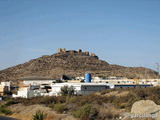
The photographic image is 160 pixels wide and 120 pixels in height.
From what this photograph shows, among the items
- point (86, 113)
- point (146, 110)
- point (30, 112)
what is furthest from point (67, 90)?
point (146, 110)

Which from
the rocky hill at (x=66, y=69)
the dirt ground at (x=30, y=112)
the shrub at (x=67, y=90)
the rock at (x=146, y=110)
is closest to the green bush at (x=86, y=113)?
the dirt ground at (x=30, y=112)

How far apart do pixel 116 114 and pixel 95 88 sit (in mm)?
28682

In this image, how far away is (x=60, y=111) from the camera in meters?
35.9

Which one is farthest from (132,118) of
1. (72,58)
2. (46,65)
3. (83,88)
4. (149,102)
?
(72,58)

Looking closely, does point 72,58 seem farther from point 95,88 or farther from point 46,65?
point 95,88

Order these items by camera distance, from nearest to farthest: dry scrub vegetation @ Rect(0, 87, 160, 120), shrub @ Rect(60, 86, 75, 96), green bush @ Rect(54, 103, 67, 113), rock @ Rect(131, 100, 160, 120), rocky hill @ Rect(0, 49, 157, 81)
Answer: rock @ Rect(131, 100, 160, 120) → dry scrub vegetation @ Rect(0, 87, 160, 120) → green bush @ Rect(54, 103, 67, 113) → shrub @ Rect(60, 86, 75, 96) → rocky hill @ Rect(0, 49, 157, 81)

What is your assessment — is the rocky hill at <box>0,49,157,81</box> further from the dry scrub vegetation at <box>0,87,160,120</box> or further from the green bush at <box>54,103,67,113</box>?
the green bush at <box>54,103,67,113</box>

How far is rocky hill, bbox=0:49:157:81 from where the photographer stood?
398 feet

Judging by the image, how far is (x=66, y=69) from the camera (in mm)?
129500

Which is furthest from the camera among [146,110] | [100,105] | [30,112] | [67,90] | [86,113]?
[67,90]

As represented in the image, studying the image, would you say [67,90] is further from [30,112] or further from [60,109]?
[60,109]

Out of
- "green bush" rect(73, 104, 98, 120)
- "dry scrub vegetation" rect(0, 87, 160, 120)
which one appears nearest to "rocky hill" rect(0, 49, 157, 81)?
"dry scrub vegetation" rect(0, 87, 160, 120)

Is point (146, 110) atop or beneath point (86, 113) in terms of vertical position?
atop

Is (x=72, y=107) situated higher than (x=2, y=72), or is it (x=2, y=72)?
(x=2, y=72)
